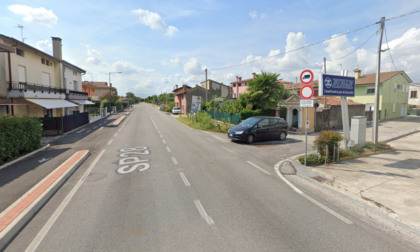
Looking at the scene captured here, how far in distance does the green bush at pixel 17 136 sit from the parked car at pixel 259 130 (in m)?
10.7

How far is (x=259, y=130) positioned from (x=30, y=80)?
68.7 ft

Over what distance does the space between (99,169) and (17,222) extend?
3.85 meters

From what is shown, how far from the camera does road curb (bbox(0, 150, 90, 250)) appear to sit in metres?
3.93

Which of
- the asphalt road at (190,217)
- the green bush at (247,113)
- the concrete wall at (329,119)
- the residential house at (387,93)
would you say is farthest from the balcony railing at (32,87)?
the residential house at (387,93)

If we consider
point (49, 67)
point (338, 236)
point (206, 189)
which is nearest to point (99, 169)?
point (206, 189)

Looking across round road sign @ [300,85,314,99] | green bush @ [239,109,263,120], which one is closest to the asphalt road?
round road sign @ [300,85,314,99]

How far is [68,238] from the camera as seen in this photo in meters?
3.79

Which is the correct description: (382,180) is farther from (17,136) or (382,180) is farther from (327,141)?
(17,136)

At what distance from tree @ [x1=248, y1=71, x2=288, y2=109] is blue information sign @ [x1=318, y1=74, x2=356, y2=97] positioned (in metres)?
9.76

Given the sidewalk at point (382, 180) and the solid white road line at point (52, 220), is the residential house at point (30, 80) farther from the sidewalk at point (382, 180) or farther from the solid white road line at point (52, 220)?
the sidewalk at point (382, 180)

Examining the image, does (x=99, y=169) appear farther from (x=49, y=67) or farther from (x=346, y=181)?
(x=49, y=67)

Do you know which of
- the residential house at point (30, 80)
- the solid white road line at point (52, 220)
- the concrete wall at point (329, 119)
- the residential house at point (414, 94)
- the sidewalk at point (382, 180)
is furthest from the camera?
the residential house at point (414, 94)

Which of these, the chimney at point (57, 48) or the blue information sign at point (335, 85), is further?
the chimney at point (57, 48)

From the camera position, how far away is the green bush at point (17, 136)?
27.5 feet
